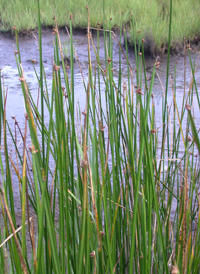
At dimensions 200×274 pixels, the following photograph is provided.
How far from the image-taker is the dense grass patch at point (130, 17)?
5.48 metres

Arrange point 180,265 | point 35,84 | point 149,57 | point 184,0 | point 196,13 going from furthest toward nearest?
point 184,0
point 196,13
point 149,57
point 35,84
point 180,265

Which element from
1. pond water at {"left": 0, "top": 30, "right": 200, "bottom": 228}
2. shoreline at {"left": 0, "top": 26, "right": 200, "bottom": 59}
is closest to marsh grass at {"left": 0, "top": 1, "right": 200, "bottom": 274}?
pond water at {"left": 0, "top": 30, "right": 200, "bottom": 228}

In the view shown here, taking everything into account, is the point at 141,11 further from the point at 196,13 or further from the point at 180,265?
the point at 180,265

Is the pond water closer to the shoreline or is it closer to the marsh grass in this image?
the shoreline

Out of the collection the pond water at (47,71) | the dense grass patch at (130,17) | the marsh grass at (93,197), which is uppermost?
the dense grass patch at (130,17)

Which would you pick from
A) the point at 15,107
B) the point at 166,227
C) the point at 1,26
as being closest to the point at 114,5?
the point at 1,26

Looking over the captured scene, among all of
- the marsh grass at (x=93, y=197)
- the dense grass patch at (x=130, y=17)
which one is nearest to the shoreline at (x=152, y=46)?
the dense grass patch at (x=130, y=17)

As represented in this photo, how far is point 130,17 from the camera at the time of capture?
19.3ft

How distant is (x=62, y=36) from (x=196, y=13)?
2837 mm

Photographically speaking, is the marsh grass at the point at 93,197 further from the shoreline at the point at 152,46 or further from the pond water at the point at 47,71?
the shoreline at the point at 152,46

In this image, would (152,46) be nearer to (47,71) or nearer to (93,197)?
(47,71)

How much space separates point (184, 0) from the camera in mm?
7055

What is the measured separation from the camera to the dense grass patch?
548 cm

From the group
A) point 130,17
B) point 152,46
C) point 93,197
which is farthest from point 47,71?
point 93,197
